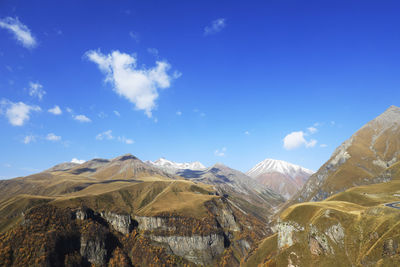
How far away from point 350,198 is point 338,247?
78226 millimetres

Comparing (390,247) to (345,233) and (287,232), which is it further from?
(287,232)

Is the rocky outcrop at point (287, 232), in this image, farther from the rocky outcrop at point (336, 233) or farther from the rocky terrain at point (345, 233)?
the rocky outcrop at point (336, 233)

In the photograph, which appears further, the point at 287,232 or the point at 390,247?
the point at 287,232

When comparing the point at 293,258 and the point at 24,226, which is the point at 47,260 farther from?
the point at 293,258

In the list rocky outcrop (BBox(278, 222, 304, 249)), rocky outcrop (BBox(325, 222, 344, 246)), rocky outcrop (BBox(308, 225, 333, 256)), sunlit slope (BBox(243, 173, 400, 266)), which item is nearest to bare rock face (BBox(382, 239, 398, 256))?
sunlit slope (BBox(243, 173, 400, 266))

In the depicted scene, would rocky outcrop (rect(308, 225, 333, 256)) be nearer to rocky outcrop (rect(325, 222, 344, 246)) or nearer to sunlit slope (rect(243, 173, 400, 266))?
sunlit slope (rect(243, 173, 400, 266))

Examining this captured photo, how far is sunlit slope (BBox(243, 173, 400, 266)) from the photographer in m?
106

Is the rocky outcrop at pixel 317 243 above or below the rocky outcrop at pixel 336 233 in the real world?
below

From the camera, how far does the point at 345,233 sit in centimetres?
12938

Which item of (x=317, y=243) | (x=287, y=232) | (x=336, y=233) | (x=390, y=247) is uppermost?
(x=390, y=247)

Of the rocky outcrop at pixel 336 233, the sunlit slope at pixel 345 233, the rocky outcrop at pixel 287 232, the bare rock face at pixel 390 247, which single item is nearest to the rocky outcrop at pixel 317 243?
the sunlit slope at pixel 345 233

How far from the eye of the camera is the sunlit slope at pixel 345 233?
106m

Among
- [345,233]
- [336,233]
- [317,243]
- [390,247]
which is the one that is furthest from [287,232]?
[390,247]

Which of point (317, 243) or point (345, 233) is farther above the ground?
point (345, 233)
